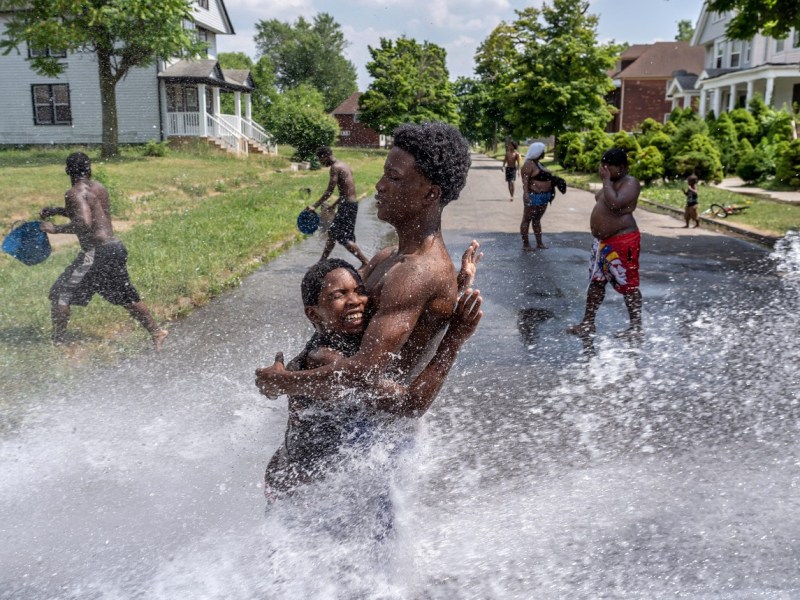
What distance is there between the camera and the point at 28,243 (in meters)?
6.83

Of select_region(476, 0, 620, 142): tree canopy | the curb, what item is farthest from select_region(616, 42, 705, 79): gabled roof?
the curb

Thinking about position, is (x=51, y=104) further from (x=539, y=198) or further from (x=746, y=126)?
(x=539, y=198)

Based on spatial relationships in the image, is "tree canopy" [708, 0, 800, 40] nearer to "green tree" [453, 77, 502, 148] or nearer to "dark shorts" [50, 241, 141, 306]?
"dark shorts" [50, 241, 141, 306]

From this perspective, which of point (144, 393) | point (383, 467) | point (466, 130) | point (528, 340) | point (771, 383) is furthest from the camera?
point (466, 130)

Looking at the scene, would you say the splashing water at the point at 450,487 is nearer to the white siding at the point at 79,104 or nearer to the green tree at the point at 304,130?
the white siding at the point at 79,104

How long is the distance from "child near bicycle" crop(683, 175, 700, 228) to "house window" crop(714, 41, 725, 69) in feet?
116

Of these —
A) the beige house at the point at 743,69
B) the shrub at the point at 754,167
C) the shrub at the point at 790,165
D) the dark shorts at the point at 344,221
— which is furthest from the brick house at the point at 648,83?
the dark shorts at the point at 344,221

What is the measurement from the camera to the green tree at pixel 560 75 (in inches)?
1565

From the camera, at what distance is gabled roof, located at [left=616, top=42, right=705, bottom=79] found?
6284 centimetres

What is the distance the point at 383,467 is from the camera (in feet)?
10.0

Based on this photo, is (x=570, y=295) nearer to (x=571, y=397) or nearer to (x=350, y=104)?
(x=571, y=397)

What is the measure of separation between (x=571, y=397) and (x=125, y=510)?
311 cm

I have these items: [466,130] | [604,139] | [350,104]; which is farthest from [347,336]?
[350,104]

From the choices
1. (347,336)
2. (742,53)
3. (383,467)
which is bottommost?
(383,467)
